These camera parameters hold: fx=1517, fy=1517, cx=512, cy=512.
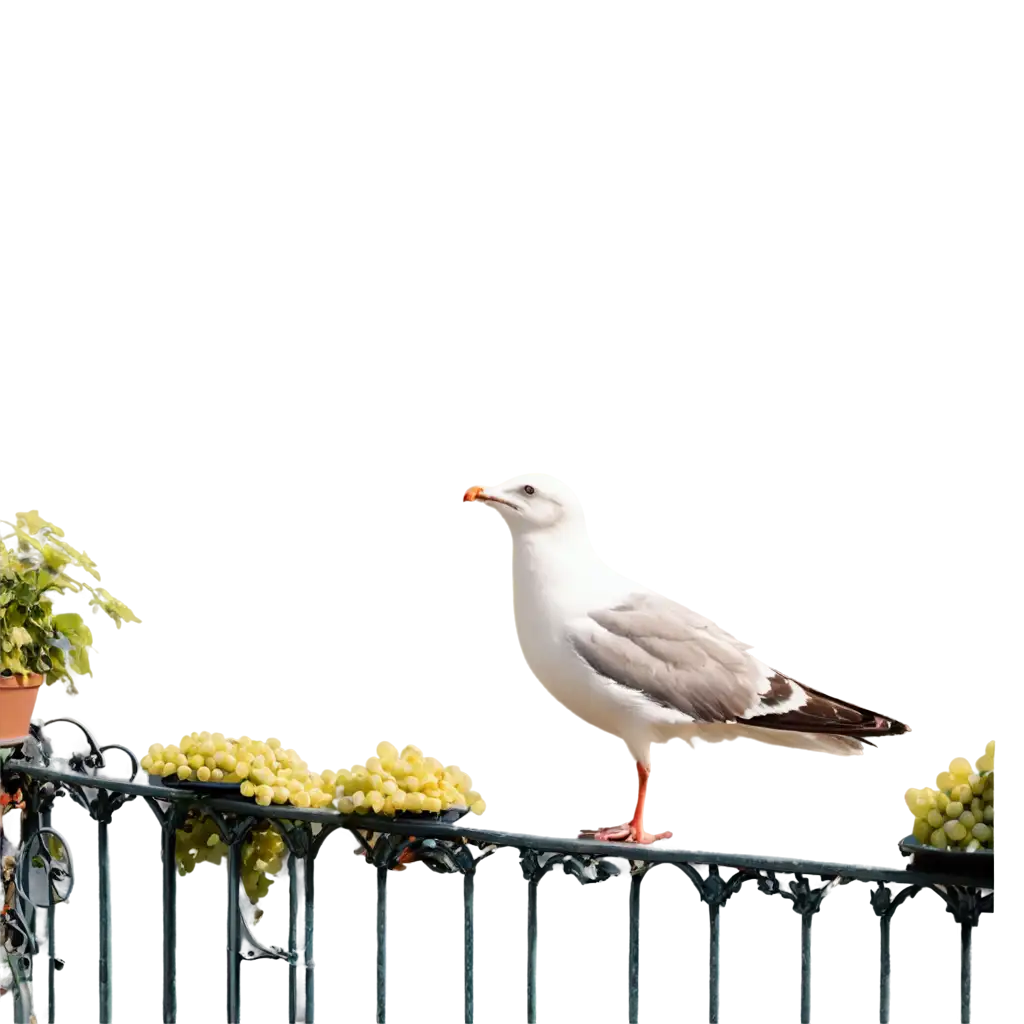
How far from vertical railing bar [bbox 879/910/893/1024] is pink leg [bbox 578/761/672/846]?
467mm

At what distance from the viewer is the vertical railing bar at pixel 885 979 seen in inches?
103

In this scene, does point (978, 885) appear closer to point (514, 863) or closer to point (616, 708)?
point (616, 708)

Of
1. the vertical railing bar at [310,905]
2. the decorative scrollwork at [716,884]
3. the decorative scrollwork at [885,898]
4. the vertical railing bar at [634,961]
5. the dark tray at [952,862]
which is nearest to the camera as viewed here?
the dark tray at [952,862]

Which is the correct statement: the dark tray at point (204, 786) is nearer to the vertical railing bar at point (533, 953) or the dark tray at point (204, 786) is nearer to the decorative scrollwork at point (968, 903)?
the vertical railing bar at point (533, 953)

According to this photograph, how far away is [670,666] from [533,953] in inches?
24.7

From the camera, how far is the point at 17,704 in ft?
11.3

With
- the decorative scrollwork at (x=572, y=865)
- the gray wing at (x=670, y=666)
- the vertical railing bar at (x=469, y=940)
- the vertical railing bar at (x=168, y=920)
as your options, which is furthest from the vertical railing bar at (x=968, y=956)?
the vertical railing bar at (x=168, y=920)

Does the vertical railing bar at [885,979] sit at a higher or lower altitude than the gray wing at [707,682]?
lower

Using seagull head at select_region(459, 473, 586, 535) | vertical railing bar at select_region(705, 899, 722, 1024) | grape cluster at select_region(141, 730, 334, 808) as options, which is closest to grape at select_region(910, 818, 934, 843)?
vertical railing bar at select_region(705, 899, 722, 1024)

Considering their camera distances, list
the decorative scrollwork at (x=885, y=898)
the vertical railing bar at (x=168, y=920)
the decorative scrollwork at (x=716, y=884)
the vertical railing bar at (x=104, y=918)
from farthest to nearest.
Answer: the vertical railing bar at (x=104, y=918) → the vertical railing bar at (x=168, y=920) → the decorative scrollwork at (x=716, y=884) → the decorative scrollwork at (x=885, y=898)

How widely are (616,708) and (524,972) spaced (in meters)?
0.57

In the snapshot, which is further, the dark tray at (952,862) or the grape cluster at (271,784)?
the grape cluster at (271,784)

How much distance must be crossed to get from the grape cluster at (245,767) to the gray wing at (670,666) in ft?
2.35

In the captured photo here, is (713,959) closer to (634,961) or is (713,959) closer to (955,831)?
(634,961)
